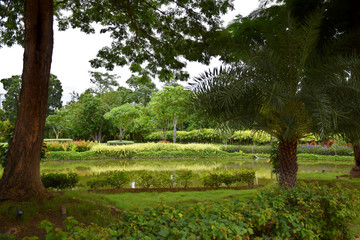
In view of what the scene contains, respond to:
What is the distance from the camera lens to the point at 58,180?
23.3ft

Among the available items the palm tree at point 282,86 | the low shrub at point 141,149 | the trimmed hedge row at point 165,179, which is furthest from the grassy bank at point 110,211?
the low shrub at point 141,149

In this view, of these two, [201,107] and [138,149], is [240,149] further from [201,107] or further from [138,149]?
[201,107]

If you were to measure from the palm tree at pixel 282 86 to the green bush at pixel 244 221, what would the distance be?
2037 millimetres

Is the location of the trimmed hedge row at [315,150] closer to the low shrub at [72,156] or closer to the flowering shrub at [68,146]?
the low shrub at [72,156]

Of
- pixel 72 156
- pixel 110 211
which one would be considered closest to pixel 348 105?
pixel 110 211

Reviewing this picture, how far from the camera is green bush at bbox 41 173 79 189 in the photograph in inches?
275

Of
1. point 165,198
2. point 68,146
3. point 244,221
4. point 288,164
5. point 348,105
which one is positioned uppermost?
point 348,105

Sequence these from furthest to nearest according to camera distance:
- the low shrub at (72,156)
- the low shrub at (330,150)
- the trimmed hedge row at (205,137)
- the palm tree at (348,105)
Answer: the trimmed hedge row at (205,137) < the low shrub at (330,150) < the low shrub at (72,156) < the palm tree at (348,105)

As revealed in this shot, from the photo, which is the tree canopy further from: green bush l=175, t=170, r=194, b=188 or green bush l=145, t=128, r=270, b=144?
green bush l=175, t=170, r=194, b=188

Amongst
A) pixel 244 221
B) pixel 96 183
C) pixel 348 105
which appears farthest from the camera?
pixel 96 183

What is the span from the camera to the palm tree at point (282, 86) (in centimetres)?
537

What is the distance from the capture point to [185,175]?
7.86 metres

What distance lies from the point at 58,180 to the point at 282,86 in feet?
20.4

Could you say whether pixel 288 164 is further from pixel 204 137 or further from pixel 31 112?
pixel 204 137
